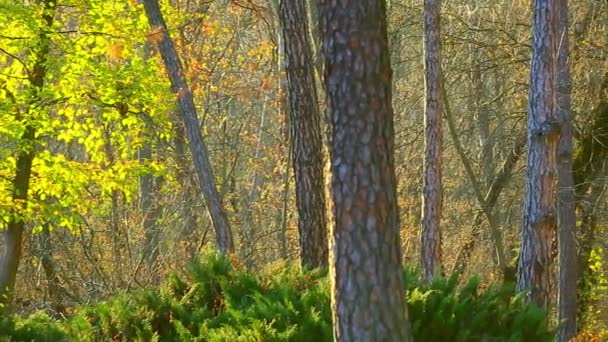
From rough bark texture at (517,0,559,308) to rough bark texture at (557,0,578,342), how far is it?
248cm

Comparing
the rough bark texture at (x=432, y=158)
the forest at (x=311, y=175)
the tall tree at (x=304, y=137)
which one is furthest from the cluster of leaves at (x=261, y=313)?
the rough bark texture at (x=432, y=158)

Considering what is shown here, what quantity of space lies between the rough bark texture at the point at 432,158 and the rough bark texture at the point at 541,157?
385 centimetres

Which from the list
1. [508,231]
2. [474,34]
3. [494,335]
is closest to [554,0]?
[494,335]

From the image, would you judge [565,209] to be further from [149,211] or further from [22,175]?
[149,211]

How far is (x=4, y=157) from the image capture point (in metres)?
12.8

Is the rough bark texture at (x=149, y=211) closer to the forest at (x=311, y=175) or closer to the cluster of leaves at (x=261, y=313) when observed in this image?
the forest at (x=311, y=175)

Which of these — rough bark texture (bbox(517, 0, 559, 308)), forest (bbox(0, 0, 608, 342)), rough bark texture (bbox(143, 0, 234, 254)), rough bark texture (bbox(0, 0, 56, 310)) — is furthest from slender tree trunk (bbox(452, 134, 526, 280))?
rough bark texture (bbox(0, 0, 56, 310))

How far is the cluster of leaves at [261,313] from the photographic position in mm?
6301

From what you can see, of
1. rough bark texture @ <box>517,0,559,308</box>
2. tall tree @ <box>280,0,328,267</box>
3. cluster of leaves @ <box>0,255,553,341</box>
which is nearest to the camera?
cluster of leaves @ <box>0,255,553,341</box>

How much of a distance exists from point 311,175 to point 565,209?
5293mm

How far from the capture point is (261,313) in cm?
645

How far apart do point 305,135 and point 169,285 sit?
212 cm

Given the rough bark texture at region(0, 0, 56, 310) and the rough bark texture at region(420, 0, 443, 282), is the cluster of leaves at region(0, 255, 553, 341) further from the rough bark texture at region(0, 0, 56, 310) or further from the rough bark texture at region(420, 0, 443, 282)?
the rough bark texture at region(420, 0, 443, 282)

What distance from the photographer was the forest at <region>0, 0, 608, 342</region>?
509 cm
